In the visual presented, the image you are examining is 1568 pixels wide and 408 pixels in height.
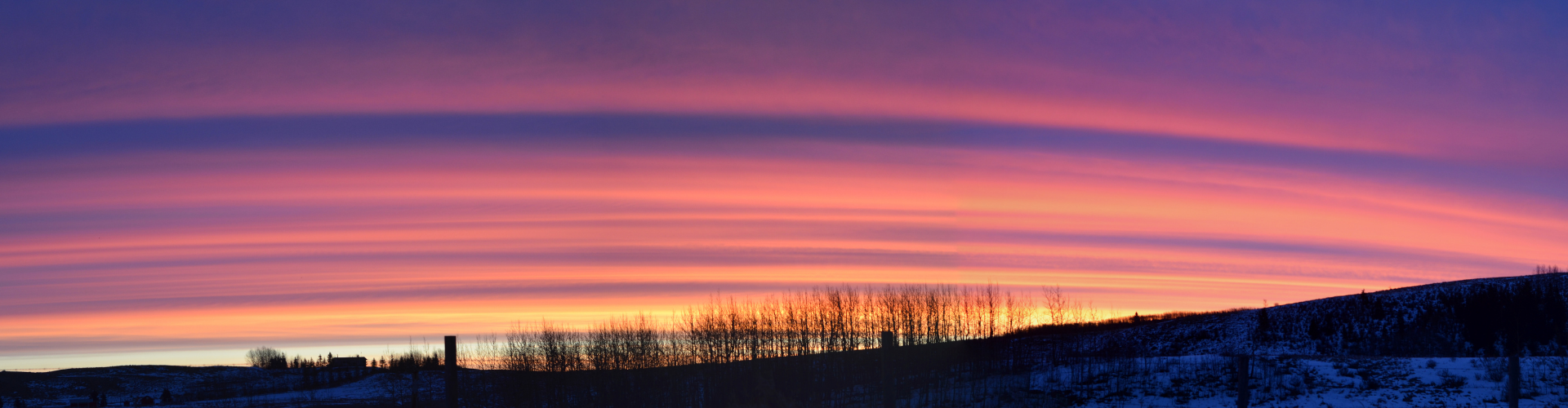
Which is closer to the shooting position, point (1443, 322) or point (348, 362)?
point (1443, 322)

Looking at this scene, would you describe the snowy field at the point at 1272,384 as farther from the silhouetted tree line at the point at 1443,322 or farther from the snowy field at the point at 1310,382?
the silhouetted tree line at the point at 1443,322

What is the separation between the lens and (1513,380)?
21156mm

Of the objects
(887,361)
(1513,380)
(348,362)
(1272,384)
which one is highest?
(887,361)

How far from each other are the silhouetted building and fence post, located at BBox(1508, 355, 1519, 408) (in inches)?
3188

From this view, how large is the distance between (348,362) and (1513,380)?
90.4 m

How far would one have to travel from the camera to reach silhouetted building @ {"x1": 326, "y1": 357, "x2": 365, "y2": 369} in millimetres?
84981

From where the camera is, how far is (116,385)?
86.7 m

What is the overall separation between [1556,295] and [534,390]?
59.8 meters

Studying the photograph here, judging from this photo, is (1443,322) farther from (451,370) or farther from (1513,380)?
(451,370)

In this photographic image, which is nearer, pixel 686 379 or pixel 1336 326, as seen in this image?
pixel 686 379

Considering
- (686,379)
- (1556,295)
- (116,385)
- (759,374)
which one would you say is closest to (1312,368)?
(759,374)

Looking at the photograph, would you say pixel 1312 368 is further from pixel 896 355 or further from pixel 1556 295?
pixel 1556 295

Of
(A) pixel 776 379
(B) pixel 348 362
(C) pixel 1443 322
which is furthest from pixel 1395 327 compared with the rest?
(B) pixel 348 362

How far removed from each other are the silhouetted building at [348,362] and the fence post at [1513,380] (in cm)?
8097
